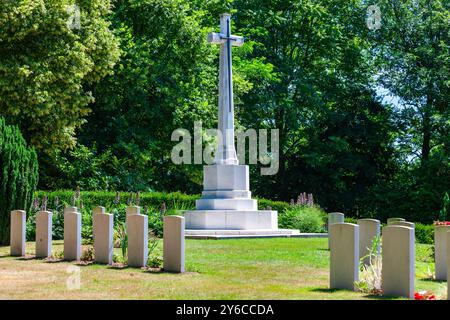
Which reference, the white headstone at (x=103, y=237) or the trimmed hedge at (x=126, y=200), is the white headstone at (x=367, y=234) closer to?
the white headstone at (x=103, y=237)

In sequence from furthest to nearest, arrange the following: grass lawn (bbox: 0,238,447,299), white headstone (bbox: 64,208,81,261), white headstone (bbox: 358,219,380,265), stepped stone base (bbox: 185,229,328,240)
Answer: stepped stone base (bbox: 185,229,328,240), white headstone (bbox: 64,208,81,261), white headstone (bbox: 358,219,380,265), grass lawn (bbox: 0,238,447,299)

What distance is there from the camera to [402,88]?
1599 inches

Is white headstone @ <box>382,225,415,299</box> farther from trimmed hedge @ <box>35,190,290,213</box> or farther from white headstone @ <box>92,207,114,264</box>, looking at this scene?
trimmed hedge @ <box>35,190,290,213</box>

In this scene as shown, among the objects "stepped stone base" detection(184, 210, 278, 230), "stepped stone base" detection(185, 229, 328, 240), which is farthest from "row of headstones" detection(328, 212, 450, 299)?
"stepped stone base" detection(184, 210, 278, 230)

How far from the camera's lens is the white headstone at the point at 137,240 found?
14.5m

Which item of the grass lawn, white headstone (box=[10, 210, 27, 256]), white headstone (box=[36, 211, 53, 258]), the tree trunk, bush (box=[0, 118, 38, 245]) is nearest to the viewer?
the grass lawn

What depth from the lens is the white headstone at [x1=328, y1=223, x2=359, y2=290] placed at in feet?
38.4

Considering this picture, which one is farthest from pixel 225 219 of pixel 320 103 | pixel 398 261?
pixel 320 103

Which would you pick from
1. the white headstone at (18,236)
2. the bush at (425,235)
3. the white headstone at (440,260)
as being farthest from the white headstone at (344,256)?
the bush at (425,235)

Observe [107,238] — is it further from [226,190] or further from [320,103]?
[320,103]

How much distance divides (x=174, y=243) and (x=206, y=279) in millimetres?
1179

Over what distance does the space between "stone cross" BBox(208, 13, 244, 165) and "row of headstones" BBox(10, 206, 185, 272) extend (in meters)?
9.90

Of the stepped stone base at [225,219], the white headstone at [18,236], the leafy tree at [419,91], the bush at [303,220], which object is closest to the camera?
the white headstone at [18,236]
